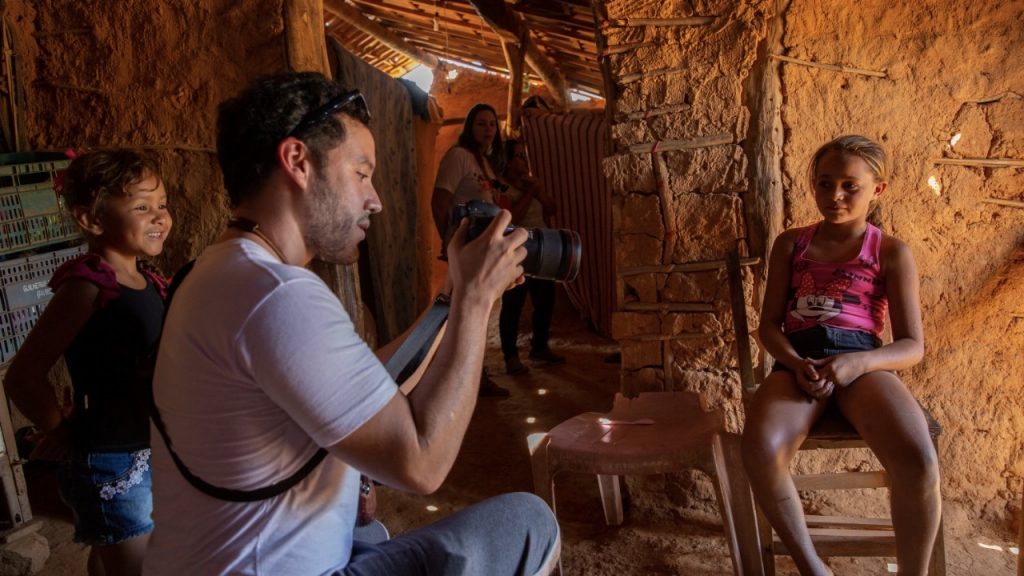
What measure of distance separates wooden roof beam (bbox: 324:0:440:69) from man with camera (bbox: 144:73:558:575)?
6.35 m

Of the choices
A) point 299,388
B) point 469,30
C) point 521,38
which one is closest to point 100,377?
point 299,388

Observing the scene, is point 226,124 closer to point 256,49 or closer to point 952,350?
point 256,49

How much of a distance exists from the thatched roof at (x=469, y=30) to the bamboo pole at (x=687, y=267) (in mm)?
2367

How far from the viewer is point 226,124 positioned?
47.1 inches

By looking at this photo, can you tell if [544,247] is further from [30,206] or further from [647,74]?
[30,206]

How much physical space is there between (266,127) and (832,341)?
5.86ft

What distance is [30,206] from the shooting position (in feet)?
9.40

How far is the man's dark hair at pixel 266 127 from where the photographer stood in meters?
1.16

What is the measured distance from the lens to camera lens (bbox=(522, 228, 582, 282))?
143 cm

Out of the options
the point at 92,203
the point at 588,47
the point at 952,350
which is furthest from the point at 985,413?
the point at 588,47

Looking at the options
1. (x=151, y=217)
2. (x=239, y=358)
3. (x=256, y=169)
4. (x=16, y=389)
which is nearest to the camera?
(x=239, y=358)

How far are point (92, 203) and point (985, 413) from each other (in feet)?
9.88

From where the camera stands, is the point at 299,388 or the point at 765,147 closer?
the point at 299,388

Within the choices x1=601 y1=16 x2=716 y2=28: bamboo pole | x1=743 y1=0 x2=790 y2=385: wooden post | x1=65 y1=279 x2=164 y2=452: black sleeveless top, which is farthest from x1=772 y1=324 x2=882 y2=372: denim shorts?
x1=65 y1=279 x2=164 y2=452: black sleeveless top
